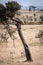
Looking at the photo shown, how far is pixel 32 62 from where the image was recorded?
2130 cm

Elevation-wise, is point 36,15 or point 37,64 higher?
point 37,64

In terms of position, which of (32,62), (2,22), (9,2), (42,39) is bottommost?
(42,39)

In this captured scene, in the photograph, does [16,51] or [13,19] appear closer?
[13,19]

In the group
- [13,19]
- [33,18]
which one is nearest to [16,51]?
[13,19]

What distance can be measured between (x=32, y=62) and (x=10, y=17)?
12.6ft

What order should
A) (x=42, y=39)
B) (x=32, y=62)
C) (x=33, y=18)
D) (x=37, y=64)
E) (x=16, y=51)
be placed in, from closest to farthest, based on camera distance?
(x=37, y=64), (x=32, y=62), (x=16, y=51), (x=42, y=39), (x=33, y=18)

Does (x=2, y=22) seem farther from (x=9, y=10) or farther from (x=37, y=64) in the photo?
(x=37, y=64)

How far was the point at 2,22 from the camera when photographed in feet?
71.0

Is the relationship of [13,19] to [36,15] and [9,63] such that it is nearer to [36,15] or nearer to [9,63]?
[9,63]

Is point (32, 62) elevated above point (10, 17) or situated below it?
below

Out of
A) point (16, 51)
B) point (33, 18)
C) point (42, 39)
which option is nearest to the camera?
point (16, 51)

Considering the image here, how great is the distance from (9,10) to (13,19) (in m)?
0.95

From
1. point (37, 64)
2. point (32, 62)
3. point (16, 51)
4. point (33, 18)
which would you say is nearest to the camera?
point (37, 64)

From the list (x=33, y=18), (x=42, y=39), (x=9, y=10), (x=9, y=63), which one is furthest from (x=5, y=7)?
(x=33, y=18)
